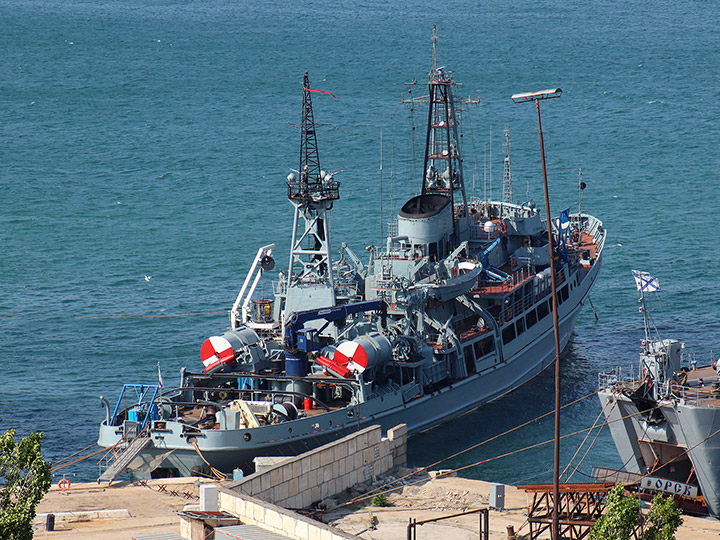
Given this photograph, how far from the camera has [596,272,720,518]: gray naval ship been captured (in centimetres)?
4253

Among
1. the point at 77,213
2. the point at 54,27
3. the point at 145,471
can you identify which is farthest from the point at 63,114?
the point at 145,471

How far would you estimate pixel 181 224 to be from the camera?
91375 millimetres

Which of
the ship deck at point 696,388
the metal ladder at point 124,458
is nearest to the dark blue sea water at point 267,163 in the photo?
the metal ladder at point 124,458

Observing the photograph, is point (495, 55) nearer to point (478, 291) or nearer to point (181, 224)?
point (181, 224)

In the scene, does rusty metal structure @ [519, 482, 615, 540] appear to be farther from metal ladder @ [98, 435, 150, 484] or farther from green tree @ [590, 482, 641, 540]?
metal ladder @ [98, 435, 150, 484]

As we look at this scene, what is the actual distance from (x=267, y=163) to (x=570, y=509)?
245 ft

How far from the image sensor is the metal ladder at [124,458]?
4412cm

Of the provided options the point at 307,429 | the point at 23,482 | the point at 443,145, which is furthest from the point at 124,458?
the point at 443,145

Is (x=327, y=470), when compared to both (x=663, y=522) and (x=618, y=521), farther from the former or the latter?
(x=618, y=521)

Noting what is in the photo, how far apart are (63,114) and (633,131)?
202 feet

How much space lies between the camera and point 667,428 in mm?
43938

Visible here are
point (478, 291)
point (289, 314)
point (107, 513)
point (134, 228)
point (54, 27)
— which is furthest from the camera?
point (54, 27)

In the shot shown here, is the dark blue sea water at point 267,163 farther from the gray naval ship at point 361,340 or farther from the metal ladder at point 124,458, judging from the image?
the metal ladder at point 124,458

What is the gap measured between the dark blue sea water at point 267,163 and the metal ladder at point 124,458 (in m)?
4.79
